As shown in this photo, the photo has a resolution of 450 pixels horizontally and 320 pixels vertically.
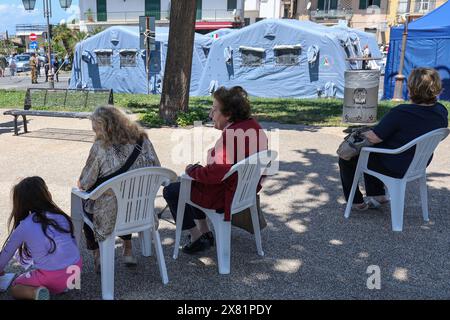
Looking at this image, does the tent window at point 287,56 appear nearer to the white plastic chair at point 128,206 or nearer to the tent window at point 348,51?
the tent window at point 348,51

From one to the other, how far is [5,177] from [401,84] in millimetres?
12031

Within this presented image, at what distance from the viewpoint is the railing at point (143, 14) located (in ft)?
156

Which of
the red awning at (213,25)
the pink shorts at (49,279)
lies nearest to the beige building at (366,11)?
the red awning at (213,25)

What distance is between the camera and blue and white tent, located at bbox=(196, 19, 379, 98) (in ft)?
53.7

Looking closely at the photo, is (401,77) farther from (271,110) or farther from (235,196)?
(235,196)

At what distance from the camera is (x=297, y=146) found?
8344mm

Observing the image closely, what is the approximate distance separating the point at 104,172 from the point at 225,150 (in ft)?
2.85

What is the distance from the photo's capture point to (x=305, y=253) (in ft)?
12.9

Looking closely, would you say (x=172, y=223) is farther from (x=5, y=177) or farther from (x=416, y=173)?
(x=5, y=177)

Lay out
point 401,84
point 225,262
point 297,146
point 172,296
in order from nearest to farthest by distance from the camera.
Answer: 1. point 172,296
2. point 225,262
3. point 297,146
4. point 401,84

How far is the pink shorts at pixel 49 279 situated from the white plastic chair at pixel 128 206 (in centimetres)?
22

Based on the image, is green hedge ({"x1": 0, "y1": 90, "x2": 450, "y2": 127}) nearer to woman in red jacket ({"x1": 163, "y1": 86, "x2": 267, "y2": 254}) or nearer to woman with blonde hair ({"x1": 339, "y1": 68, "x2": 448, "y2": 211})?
woman with blonde hair ({"x1": 339, "y1": 68, "x2": 448, "y2": 211})

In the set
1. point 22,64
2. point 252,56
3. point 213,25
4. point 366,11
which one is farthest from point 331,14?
point 252,56
